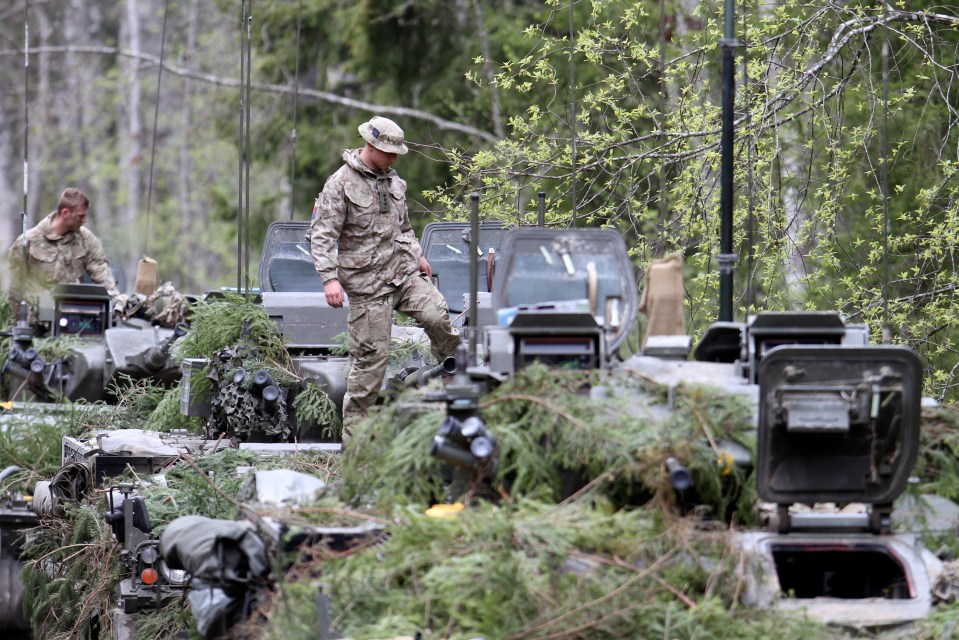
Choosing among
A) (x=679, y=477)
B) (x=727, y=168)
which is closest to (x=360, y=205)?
(x=727, y=168)

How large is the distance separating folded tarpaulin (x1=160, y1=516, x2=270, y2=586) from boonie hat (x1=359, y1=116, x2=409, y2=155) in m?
3.51

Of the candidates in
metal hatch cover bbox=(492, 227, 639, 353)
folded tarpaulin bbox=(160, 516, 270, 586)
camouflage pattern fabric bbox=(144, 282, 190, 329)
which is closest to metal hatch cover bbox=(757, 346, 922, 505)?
metal hatch cover bbox=(492, 227, 639, 353)

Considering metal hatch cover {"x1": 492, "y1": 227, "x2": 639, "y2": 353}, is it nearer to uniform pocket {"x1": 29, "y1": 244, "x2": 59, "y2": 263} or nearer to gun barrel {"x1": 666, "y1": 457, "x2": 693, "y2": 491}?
gun barrel {"x1": 666, "y1": 457, "x2": 693, "y2": 491}

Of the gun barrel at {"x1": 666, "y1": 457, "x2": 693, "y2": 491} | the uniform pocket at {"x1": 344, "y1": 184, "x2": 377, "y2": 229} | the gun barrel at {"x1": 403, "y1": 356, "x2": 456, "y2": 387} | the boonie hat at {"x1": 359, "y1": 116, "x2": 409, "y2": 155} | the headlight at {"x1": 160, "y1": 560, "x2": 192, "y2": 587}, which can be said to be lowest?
the headlight at {"x1": 160, "y1": 560, "x2": 192, "y2": 587}

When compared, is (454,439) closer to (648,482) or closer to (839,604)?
(648,482)

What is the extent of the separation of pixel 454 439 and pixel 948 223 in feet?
21.9

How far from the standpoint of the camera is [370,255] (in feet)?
36.0

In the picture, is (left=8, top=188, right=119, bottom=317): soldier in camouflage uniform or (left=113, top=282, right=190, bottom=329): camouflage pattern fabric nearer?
(left=113, top=282, right=190, bottom=329): camouflage pattern fabric

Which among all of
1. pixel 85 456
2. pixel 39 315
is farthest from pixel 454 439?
pixel 39 315

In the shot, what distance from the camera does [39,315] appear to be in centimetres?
1530

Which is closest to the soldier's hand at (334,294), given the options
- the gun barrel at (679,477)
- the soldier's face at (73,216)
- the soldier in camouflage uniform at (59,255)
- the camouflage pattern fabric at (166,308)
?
the gun barrel at (679,477)

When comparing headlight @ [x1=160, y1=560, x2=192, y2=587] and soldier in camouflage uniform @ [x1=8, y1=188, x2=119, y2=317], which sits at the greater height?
soldier in camouflage uniform @ [x1=8, y1=188, x2=119, y2=317]

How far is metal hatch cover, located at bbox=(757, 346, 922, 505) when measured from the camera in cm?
708

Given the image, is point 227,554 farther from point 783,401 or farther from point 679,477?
point 783,401
